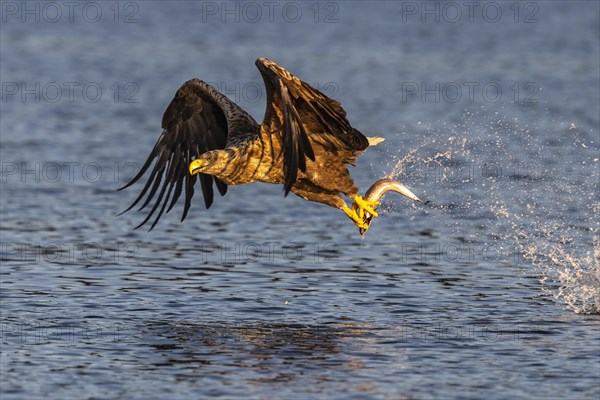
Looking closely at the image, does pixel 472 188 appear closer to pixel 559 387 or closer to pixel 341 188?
pixel 341 188

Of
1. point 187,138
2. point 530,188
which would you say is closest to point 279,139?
point 187,138

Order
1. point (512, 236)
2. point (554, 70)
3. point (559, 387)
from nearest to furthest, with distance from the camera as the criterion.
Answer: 1. point (559, 387)
2. point (512, 236)
3. point (554, 70)

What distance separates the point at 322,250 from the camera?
1611cm

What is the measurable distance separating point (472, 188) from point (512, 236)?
2545 mm

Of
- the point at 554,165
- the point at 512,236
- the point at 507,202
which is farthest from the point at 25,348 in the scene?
the point at 554,165

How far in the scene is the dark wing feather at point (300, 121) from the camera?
11453 millimetres

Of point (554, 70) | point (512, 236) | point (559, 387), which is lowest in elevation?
point (559, 387)

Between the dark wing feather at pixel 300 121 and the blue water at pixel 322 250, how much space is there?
76 cm

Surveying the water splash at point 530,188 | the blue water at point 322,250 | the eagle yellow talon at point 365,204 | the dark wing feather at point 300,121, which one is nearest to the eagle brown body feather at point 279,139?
the dark wing feather at point 300,121

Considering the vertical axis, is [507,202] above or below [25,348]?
above

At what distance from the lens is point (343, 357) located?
1127 cm

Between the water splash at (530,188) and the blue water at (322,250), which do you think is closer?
the blue water at (322,250)

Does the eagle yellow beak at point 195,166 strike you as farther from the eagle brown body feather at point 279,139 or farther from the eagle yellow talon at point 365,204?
the eagle yellow talon at point 365,204

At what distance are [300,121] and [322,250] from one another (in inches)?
185
